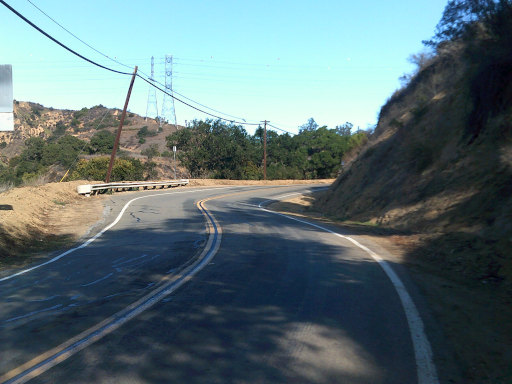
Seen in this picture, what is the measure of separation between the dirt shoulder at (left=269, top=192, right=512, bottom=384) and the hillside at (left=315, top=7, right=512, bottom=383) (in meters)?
0.02

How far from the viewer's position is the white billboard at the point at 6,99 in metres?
15.6

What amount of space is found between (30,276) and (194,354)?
18.7 ft

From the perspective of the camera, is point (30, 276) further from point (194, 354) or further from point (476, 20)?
point (476, 20)

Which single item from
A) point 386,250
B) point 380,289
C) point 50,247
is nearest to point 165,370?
point 380,289

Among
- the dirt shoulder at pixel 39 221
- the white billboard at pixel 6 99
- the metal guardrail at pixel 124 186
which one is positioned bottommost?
the dirt shoulder at pixel 39 221

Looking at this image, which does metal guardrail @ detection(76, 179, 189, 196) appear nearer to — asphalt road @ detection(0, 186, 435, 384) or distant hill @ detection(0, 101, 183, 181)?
asphalt road @ detection(0, 186, 435, 384)

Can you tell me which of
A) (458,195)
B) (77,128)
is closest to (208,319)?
(458,195)

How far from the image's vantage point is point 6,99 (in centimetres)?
1567

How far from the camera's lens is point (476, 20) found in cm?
1689

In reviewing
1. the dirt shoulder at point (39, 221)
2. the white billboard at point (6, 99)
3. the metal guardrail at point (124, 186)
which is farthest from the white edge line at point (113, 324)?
the metal guardrail at point (124, 186)

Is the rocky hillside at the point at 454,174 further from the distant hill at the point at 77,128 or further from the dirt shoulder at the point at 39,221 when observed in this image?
the distant hill at the point at 77,128

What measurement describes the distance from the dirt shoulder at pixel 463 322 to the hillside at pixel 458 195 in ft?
0.06

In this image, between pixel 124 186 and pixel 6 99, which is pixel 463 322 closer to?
pixel 6 99

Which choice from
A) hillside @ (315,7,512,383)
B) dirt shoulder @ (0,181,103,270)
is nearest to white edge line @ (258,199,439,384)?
hillside @ (315,7,512,383)
